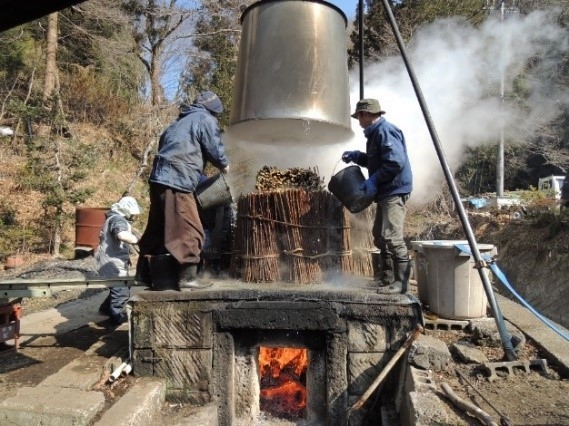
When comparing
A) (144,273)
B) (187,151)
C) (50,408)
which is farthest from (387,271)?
(50,408)

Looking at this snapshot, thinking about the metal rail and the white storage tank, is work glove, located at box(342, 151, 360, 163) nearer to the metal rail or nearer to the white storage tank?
the white storage tank

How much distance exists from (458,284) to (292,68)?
311 centimetres

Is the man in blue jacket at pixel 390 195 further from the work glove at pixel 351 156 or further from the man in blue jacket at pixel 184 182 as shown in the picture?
the man in blue jacket at pixel 184 182

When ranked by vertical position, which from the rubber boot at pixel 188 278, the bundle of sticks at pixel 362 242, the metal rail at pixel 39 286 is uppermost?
the bundle of sticks at pixel 362 242

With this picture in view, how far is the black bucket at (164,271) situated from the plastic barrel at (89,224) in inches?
249

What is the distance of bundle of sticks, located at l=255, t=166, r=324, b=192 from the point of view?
492 centimetres

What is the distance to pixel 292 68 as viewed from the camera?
17.3 feet

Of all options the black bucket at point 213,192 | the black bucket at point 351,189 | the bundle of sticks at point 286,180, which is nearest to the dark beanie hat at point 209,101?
the black bucket at point 213,192

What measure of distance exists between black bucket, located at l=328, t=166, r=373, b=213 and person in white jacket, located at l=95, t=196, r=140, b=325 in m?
2.86

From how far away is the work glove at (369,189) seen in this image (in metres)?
4.31

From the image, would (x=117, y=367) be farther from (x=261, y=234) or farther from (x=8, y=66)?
(x=8, y=66)

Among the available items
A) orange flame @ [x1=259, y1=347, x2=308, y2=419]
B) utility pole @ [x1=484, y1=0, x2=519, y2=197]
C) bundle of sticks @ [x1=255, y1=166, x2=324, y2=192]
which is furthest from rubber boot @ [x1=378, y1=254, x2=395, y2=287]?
utility pole @ [x1=484, y1=0, x2=519, y2=197]

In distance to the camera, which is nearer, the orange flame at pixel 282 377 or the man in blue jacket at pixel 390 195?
the man in blue jacket at pixel 390 195

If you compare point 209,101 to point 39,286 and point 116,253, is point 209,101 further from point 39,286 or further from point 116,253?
point 116,253
